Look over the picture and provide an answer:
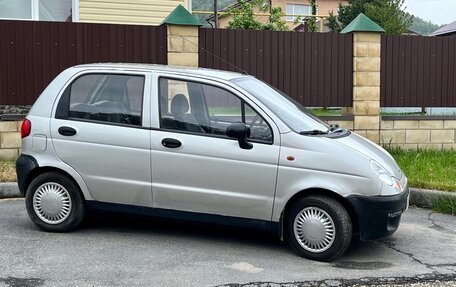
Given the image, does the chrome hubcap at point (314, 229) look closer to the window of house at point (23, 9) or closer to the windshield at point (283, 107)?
the windshield at point (283, 107)

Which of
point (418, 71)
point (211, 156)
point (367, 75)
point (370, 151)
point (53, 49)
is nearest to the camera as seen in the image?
point (211, 156)

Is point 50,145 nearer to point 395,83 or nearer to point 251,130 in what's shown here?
point 251,130

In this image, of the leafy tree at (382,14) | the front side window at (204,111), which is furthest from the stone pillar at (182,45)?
the leafy tree at (382,14)

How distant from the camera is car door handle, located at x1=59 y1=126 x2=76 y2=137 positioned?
5549mm

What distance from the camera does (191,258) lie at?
5059 millimetres

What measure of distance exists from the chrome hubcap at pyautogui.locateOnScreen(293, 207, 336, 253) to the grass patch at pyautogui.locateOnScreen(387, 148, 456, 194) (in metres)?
3.13

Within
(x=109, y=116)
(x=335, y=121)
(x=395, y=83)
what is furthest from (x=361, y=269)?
(x=395, y=83)

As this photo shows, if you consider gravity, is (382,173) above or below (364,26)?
below

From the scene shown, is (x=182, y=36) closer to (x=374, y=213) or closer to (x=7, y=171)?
(x=7, y=171)

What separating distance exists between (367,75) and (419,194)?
3.33 meters

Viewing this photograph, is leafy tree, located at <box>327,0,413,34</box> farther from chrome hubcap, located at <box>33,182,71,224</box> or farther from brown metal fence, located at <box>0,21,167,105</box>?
chrome hubcap, located at <box>33,182,71,224</box>

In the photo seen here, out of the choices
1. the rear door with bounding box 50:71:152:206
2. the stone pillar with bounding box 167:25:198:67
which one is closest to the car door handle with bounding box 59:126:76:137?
the rear door with bounding box 50:71:152:206

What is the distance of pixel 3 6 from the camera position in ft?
40.3

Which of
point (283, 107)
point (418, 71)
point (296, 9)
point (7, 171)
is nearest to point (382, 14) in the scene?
point (418, 71)
